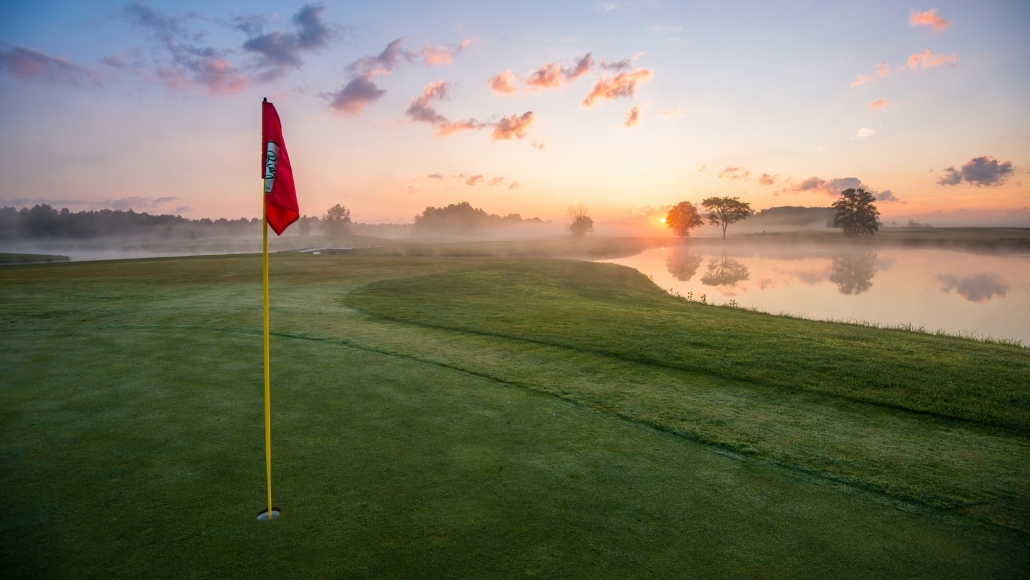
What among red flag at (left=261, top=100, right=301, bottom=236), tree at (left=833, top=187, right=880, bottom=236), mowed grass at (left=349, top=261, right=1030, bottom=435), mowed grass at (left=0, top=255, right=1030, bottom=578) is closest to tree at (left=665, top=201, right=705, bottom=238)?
tree at (left=833, top=187, right=880, bottom=236)

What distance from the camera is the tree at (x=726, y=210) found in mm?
108562

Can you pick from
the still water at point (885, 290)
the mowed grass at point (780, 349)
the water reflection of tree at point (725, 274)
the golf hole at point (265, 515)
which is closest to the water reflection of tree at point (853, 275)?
the still water at point (885, 290)

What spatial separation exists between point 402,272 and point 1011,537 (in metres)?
29.2

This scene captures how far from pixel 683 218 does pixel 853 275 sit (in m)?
80.6

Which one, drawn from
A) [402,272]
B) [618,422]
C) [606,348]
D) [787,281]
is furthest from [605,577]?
[787,281]

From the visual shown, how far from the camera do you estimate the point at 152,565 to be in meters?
3.33

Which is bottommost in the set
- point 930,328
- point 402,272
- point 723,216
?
point 930,328

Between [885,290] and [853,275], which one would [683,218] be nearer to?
[853,275]

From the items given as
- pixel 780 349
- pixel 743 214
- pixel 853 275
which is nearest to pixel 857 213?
pixel 743 214

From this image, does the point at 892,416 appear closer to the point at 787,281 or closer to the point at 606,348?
the point at 606,348

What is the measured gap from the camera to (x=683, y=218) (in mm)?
113375

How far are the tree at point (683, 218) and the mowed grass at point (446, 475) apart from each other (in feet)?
367

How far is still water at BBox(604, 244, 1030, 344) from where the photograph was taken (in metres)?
20.1

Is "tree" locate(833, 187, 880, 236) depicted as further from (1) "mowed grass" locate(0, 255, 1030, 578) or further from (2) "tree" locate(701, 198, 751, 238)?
(1) "mowed grass" locate(0, 255, 1030, 578)
